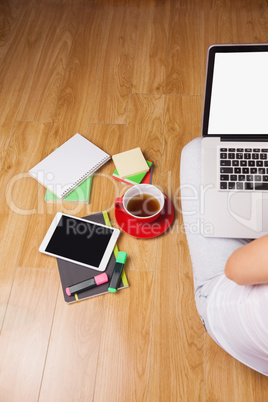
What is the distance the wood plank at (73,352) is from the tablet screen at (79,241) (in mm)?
132

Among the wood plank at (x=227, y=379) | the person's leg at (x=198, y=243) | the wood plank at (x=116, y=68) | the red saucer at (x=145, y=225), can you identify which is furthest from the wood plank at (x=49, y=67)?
the wood plank at (x=227, y=379)

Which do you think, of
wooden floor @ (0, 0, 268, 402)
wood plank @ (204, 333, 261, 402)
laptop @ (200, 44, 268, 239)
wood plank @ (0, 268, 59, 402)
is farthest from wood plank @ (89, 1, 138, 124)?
wood plank @ (204, 333, 261, 402)

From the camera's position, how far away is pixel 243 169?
36.5 inches

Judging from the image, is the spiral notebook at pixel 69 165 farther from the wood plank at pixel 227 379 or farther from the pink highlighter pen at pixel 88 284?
the wood plank at pixel 227 379

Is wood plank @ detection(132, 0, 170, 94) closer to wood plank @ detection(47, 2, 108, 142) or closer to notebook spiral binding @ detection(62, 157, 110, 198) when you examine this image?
wood plank @ detection(47, 2, 108, 142)

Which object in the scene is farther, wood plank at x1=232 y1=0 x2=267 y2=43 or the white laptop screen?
wood plank at x1=232 y1=0 x2=267 y2=43

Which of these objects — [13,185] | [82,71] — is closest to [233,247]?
[13,185]

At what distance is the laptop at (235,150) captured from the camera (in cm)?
85

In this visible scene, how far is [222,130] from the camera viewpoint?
3.03 feet

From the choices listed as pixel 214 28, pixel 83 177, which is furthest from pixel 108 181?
pixel 214 28

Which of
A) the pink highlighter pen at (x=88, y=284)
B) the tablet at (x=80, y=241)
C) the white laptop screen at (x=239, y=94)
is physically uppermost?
the white laptop screen at (x=239, y=94)

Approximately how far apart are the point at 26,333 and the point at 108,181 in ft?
1.89

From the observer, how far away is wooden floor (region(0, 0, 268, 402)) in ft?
3.26

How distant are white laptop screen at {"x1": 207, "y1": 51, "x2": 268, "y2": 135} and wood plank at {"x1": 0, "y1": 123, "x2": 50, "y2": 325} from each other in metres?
0.71
